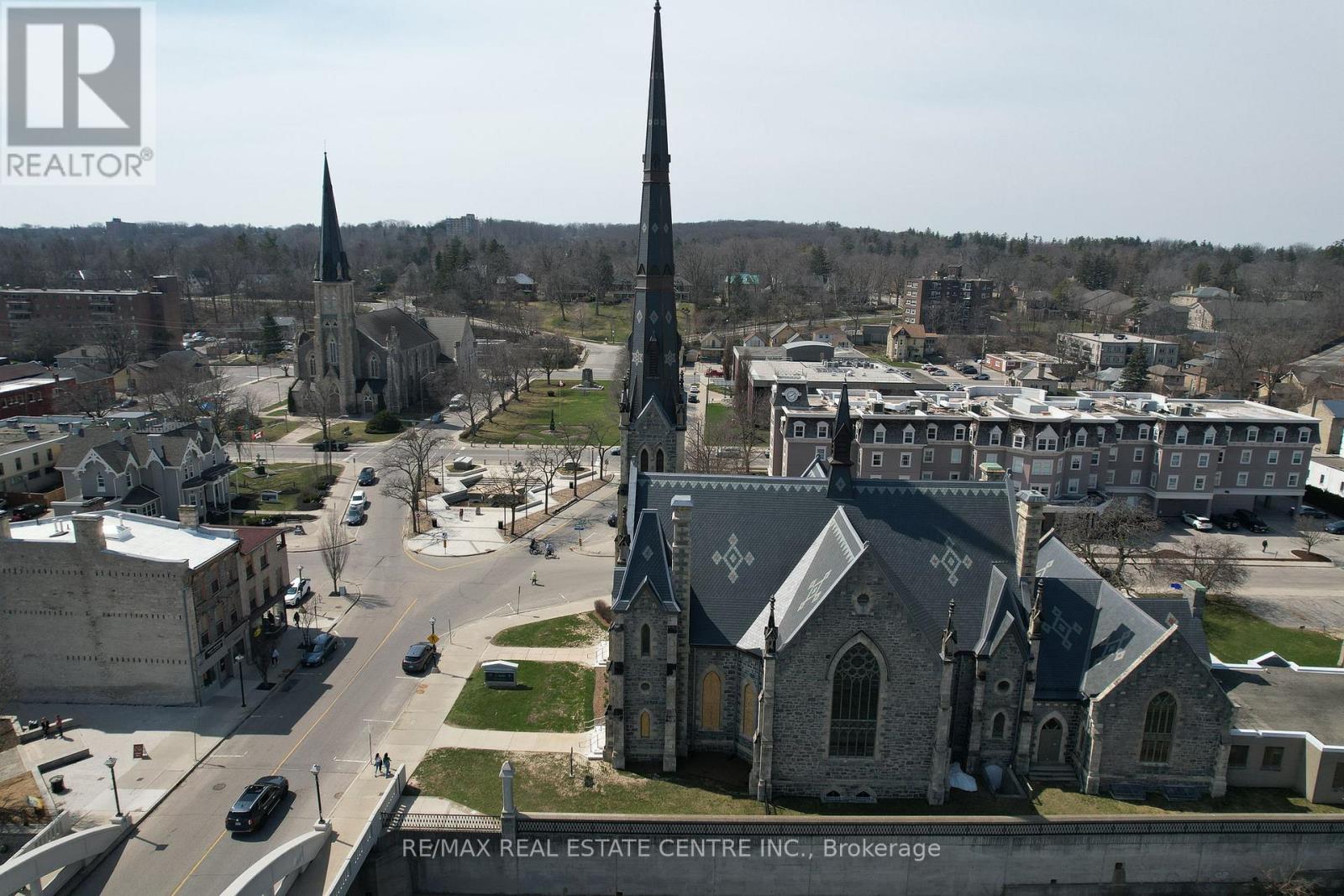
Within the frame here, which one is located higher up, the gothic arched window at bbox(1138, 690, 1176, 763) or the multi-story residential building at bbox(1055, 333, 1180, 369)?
the multi-story residential building at bbox(1055, 333, 1180, 369)

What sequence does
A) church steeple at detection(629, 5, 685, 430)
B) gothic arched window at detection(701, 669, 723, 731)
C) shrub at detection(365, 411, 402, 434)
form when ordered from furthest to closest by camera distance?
shrub at detection(365, 411, 402, 434)
church steeple at detection(629, 5, 685, 430)
gothic arched window at detection(701, 669, 723, 731)

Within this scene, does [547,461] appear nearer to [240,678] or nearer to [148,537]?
[148,537]

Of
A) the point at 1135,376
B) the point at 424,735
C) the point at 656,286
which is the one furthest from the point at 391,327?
the point at 1135,376

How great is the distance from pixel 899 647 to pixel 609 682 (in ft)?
35.6

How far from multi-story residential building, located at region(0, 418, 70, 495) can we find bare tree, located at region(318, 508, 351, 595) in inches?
822

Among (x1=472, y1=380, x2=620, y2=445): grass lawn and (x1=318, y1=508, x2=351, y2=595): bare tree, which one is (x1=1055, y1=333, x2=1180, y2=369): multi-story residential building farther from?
(x1=318, y1=508, x2=351, y2=595): bare tree

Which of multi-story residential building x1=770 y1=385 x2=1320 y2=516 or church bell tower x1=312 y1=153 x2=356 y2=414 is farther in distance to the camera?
church bell tower x1=312 y1=153 x2=356 y2=414

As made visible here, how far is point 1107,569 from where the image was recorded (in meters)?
51.1

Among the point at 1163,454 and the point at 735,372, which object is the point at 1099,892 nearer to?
the point at 1163,454

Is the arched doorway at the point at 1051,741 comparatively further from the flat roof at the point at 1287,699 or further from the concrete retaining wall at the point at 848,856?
the flat roof at the point at 1287,699

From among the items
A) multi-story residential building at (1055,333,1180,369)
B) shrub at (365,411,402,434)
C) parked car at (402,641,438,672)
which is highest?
multi-story residential building at (1055,333,1180,369)

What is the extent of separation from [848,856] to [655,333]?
71.6ft

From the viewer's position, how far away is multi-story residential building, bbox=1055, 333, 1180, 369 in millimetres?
129250

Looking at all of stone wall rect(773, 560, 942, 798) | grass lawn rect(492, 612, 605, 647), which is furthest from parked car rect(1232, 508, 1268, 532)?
grass lawn rect(492, 612, 605, 647)
